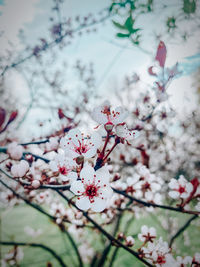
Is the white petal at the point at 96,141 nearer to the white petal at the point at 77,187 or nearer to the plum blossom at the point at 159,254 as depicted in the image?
the white petal at the point at 77,187

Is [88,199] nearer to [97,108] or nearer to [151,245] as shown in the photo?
[97,108]

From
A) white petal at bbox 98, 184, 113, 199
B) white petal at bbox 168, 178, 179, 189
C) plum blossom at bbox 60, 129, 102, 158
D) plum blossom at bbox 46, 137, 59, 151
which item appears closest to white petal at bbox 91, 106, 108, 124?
plum blossom at bbox 60, 129, 102, 158

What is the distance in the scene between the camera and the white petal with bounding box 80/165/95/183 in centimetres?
74

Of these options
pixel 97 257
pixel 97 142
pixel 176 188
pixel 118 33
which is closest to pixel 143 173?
pixel 176 188

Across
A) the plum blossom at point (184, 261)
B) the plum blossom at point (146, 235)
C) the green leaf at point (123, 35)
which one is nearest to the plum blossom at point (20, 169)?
the green leaf at point (123, 35)

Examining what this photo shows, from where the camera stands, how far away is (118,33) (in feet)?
3.41

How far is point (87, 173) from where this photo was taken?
76 centimetres

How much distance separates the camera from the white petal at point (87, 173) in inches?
29.3

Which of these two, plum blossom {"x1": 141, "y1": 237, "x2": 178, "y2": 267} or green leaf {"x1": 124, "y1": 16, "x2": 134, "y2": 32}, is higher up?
green leaf {"x1": 124, "y1": 16, "x2": 134, "y2": 32}

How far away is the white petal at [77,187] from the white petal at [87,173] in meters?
0.03

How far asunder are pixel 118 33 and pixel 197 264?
1.78 m

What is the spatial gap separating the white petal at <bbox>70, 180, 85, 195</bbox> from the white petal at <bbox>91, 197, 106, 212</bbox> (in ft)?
0.34

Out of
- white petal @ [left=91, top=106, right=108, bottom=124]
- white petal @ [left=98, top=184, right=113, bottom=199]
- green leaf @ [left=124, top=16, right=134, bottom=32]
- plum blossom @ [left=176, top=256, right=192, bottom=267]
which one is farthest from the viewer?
plum blossom @ [left=176, top=256, right=192, bottom=267]

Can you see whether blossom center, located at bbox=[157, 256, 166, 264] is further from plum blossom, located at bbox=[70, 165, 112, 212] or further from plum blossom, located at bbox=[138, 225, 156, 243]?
plum blossom, located at bbox=[70, 165, 112, 212]
